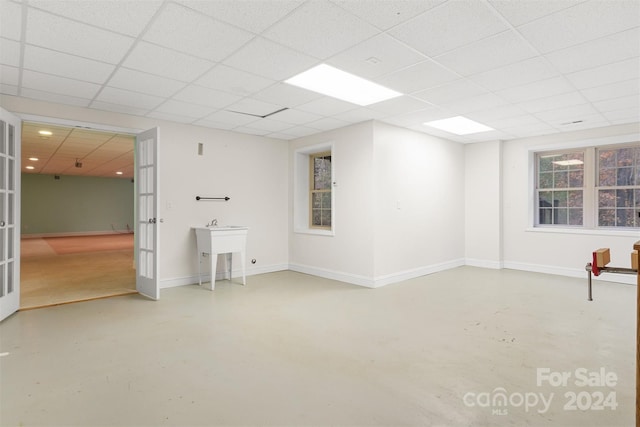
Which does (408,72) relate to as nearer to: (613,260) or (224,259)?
(224,259)

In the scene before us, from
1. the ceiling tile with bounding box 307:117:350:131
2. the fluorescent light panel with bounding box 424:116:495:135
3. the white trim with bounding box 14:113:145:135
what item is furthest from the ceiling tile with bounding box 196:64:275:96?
the fluorescent light panel with bounding box 424:116:495:135

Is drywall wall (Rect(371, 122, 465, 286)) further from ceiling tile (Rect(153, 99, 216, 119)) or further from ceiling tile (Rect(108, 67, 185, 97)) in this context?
ceiling tile (Rect(108, 67, 185, 97))

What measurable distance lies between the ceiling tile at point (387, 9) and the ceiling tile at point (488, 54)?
2.31ft

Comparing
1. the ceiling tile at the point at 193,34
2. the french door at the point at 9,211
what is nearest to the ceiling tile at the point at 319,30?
the ceiling tile at the point at 193,34

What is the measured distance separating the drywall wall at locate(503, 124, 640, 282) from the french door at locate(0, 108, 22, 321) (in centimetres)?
716

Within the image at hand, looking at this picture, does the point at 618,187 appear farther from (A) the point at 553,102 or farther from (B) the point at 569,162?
(A) the point at 553,102

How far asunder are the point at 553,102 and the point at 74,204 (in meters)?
15.5

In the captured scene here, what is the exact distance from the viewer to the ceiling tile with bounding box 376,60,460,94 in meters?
3.11

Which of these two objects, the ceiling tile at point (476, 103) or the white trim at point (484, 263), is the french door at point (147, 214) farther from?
the white trim at point (484, 263)

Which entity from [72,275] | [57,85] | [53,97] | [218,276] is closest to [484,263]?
[218,276]

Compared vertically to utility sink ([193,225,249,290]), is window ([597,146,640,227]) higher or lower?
higher

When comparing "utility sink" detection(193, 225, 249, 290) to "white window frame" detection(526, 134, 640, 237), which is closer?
"utility sink" detection(193, 225, 249, 290)

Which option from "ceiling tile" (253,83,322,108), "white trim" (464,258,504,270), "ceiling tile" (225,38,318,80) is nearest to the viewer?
"ceiling tile" (225,38,318,80)

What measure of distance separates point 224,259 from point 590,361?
182 inches
